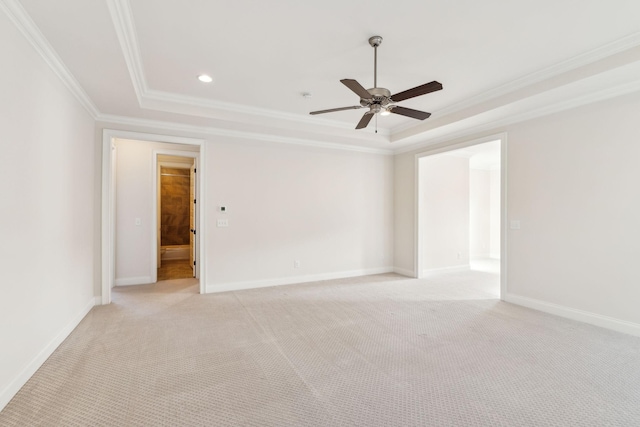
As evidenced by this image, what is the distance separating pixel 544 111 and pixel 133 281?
676 cm

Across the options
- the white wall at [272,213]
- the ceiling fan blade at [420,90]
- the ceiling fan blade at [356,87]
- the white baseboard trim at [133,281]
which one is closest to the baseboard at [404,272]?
the white wall at [272,213]

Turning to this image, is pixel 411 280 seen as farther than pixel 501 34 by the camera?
Yes

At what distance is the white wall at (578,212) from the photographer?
317 cm

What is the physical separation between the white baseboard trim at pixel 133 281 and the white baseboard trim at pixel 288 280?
1519 mm

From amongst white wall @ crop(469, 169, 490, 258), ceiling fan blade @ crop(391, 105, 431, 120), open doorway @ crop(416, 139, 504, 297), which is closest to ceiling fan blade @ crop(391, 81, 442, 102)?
ceiling fan blade @ crop(391, 105, 431, 120)

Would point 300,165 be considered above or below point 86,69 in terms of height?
below

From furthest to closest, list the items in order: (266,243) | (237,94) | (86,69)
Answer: (266,243), (237,94), (86,69)

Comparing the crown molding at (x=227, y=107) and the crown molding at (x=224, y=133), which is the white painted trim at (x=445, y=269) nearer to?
the crown molding at (x=224, y=133)

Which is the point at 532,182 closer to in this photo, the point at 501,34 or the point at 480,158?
the point at 501,34

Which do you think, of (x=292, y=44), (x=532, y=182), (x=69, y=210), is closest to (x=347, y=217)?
(x=532, y=182)

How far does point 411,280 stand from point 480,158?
372cm

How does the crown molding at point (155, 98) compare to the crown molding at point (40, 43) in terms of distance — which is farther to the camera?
the crown molding at point (155, 98)

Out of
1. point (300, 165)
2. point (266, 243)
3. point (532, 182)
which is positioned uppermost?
point (300, 165)

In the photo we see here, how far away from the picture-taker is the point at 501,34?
260cm
